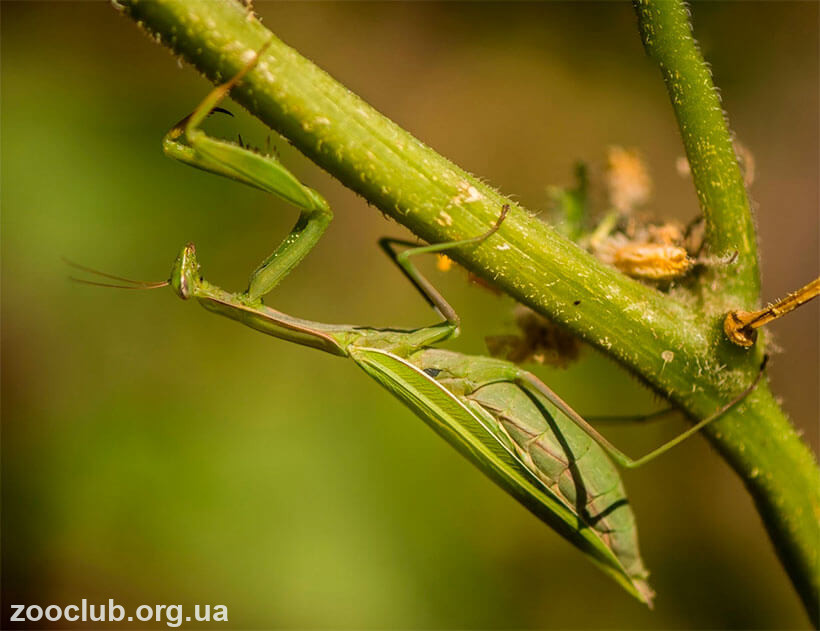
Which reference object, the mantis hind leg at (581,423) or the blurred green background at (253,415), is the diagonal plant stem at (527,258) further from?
the blurred green background at (253,415)

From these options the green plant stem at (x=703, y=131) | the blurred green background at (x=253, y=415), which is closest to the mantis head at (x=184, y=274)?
the green plant stem at (x=703, y=131)

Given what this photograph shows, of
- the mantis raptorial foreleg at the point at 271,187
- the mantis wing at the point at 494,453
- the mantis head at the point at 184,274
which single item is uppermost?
the mantis head at the point at 184,274

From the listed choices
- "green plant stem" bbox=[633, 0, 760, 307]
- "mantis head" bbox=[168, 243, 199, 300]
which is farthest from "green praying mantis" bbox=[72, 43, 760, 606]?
"green plant stem" bbox=[633, 0, 760, 307]

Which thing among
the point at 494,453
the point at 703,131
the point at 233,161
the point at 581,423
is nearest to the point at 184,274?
the point at 233,161

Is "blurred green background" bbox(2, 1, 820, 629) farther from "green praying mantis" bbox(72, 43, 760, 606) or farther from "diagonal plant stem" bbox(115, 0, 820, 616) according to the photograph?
"diagonal plant stem" bbox(115, 0, 820, 616)

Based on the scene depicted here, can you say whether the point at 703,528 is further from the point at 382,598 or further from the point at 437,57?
the point at 437,57

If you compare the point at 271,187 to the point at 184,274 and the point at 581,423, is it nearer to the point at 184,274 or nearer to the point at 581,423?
the point at 184,274
